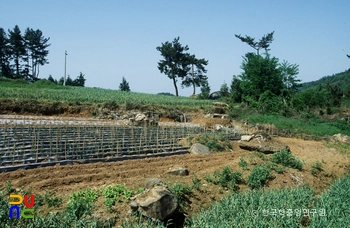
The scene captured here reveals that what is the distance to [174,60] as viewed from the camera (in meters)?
38.9

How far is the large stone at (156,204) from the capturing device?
405cm

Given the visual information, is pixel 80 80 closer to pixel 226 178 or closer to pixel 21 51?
pixel 21 51

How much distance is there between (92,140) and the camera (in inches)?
344

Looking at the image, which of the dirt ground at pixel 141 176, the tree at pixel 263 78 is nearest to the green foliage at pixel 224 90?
the tree at pixel 263 78

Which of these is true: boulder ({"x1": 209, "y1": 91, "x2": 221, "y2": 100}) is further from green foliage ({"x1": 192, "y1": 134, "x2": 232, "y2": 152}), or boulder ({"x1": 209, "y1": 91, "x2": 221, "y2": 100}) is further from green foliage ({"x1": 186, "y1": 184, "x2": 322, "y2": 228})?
green foliage ({"x1": 186, "y1": 184, "x2": 322, "y2": 228})

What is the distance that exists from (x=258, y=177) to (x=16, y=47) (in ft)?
134

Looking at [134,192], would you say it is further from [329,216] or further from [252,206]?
[329,216]

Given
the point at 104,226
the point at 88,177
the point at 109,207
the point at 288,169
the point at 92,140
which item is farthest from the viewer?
the point at 92,140

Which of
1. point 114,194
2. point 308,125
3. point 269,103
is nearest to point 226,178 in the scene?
point 114,194

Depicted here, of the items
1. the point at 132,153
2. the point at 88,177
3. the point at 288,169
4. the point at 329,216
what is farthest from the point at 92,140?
the point at 329,216

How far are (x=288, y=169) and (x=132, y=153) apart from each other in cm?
429

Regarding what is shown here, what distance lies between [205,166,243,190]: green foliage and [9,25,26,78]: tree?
3989cm

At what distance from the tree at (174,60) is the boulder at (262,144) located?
2942 centimetres

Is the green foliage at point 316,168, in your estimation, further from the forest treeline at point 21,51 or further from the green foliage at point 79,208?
the forest treeline at point 21,51
